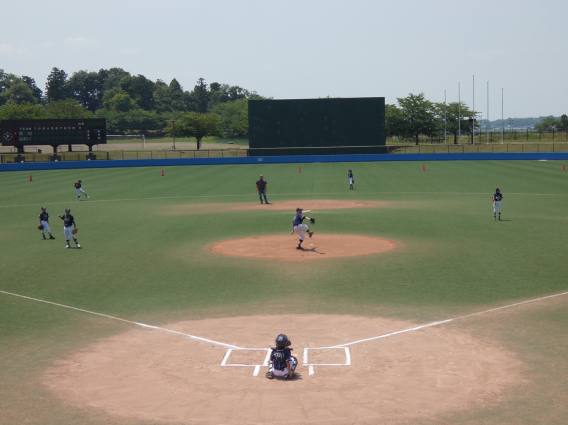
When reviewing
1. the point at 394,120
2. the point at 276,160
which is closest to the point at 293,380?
the point at 276,160

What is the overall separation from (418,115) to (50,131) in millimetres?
67687

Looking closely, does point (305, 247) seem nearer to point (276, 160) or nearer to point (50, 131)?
point (276, 160)

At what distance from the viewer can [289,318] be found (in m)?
15.8

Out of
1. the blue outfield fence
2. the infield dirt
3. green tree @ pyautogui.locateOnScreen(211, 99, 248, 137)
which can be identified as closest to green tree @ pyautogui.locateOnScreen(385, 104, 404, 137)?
the blue outfield fence

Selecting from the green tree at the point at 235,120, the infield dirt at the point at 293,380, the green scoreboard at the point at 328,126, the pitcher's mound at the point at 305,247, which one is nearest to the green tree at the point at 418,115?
the green scoreboard at the point at 328,126

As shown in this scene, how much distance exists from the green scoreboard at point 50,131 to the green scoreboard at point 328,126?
22.2 metres

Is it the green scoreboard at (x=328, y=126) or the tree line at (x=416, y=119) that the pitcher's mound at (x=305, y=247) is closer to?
the green scoreboard at (x=328, y=126)

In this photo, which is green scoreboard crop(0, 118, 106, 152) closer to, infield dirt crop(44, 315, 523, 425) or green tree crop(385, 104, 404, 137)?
green tree crop(385, 104, 404, 137)

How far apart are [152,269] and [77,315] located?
5300mm

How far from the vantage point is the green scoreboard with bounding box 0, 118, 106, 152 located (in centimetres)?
8431

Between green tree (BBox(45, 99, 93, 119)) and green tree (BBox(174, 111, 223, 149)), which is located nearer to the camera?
green tree (BBox(174, 111, 223, 149))

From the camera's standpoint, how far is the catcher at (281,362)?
11.5 metres

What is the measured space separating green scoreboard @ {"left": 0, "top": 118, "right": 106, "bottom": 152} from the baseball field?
52816 mm

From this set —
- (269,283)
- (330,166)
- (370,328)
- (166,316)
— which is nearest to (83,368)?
(166,316)
